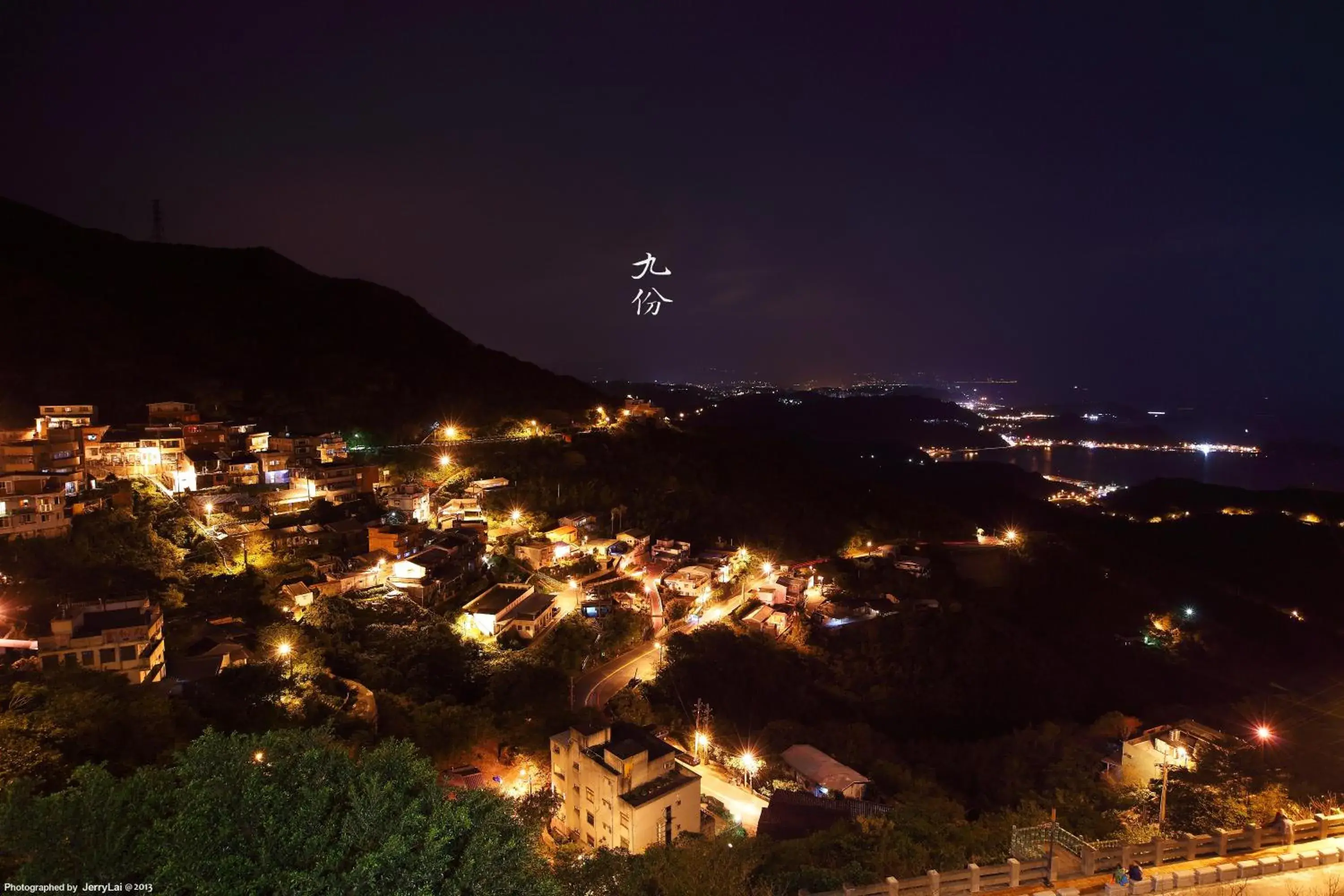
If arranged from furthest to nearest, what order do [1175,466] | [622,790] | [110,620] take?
[1175,466] < [110,620] < [622,790]

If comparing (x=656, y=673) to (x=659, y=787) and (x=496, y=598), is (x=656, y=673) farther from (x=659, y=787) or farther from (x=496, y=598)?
(x=659, y=787)

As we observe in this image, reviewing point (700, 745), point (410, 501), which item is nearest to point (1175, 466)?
point (700, 745)

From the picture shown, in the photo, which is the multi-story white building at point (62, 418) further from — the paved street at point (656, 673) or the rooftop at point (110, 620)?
the paved street at point (656, 673)

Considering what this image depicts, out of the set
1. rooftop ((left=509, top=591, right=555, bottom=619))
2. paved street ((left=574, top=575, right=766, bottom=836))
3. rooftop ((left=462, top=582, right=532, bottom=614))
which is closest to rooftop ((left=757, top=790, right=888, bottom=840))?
paved street ((left=574, top=575, right=766, bottom=836))

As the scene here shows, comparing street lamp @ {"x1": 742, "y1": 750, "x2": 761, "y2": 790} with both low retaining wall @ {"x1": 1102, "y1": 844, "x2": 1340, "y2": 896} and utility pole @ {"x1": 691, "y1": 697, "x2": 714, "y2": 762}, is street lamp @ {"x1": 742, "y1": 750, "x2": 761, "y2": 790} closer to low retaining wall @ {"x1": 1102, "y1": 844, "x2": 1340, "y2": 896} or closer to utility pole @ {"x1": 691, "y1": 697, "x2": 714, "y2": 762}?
utility pole @ {"x1": 691, "y1": 697, "x2": 714, "y2": 762}

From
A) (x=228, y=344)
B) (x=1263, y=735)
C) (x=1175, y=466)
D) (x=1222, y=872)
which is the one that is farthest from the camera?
(x=1175, y=466)
